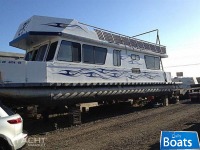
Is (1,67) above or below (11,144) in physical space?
above

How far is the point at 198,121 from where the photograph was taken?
1255 centimetres

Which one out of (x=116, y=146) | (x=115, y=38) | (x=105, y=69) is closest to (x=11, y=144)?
(x=116, y=146)

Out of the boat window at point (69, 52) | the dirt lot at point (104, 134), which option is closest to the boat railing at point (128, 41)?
the boat window at point (69, 52)

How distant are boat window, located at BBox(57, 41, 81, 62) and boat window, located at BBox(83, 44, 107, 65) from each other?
0.45 metres

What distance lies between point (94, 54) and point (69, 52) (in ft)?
5.64

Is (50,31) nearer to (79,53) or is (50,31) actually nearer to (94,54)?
(79,53)

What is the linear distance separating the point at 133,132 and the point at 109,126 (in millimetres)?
1734

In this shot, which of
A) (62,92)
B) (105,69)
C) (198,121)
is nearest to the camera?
(62,92)

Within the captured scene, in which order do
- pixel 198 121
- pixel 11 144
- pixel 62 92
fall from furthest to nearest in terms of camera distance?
pixel 198 121, pixel 62 92, pixel 11 144

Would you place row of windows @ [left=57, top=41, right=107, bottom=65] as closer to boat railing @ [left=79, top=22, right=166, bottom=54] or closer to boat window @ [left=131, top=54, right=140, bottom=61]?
boat railing @ [left=79, top=22, right=166, bottom=54]

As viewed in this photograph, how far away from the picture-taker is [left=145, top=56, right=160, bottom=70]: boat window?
18.3 meters

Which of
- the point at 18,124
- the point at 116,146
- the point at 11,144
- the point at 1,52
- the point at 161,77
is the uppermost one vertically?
the point at 1,52

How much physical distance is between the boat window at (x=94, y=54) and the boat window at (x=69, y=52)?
1.47 feet

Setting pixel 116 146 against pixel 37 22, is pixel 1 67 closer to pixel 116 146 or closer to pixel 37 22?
pixel 37 22
